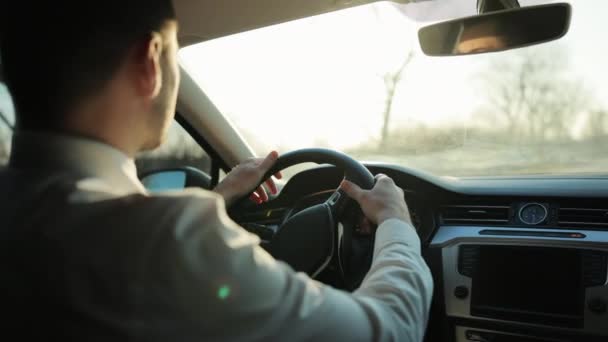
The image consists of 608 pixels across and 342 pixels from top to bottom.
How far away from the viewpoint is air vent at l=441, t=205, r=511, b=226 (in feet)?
10.5

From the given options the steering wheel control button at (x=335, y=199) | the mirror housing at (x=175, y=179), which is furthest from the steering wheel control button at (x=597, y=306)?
the mirror housing at (x=175, y=179)

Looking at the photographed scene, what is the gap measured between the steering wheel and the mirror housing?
1619 mm

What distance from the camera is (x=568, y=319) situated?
2836 mm

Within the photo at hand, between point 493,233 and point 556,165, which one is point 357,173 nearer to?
point 493,233

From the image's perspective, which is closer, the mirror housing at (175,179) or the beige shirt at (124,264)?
the beige shirt at (124,264)

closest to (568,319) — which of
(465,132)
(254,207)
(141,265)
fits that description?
(465,132)

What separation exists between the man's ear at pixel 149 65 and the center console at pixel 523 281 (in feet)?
7.25

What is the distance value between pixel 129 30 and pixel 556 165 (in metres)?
2.79

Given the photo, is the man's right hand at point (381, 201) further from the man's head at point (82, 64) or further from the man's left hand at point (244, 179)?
the man's head at point (82, 64)

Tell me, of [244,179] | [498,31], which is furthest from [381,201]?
[498,31]

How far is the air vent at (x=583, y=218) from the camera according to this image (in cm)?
292

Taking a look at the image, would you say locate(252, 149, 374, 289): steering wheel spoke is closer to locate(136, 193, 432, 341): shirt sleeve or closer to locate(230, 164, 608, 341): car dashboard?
locate(230, 164, 608, 341): car dashboard

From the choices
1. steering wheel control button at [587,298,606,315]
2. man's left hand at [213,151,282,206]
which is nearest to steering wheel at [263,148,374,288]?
man's left hand at [213,151,282,206]

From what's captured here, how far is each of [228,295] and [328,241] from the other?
1211mm
